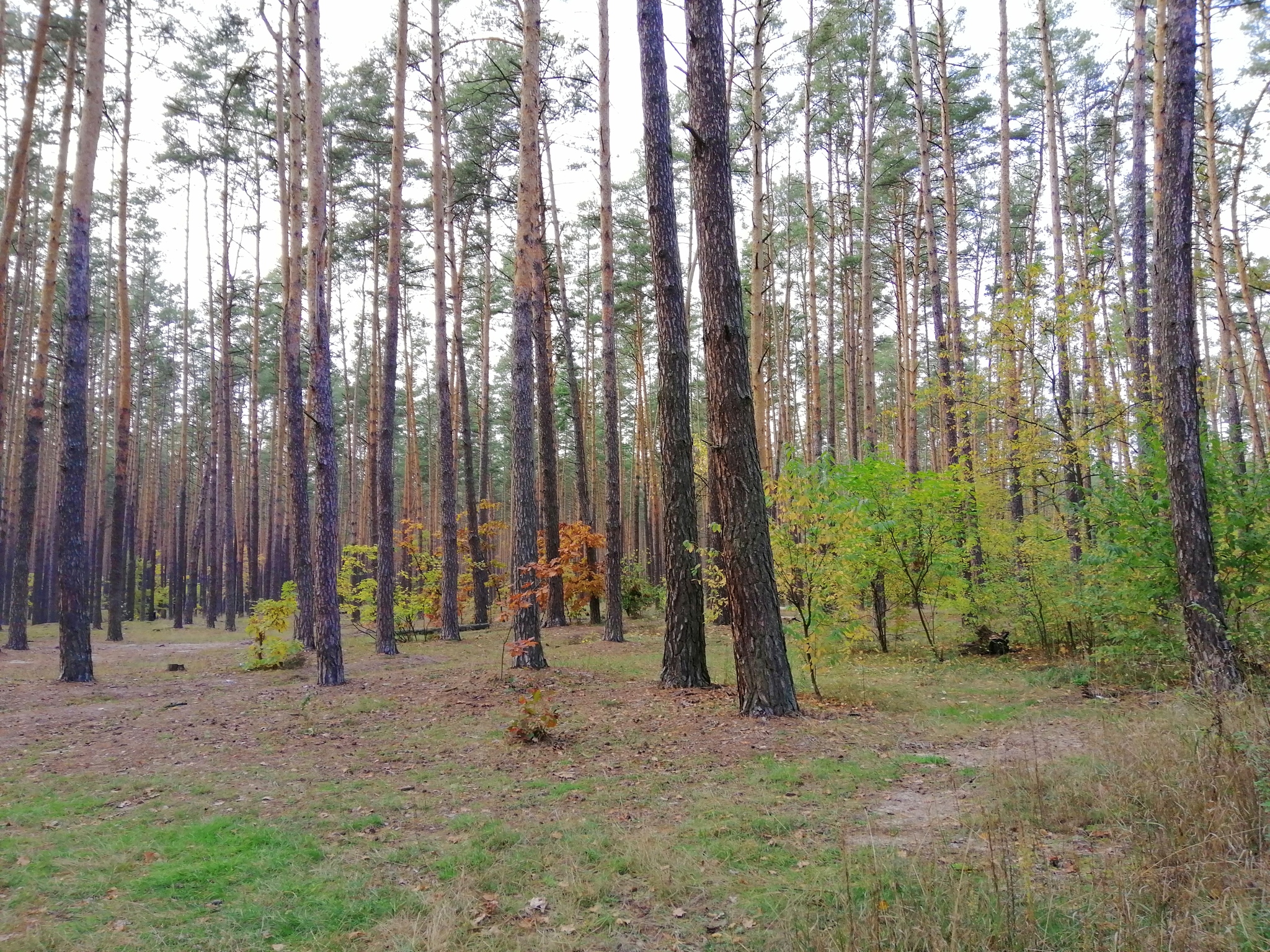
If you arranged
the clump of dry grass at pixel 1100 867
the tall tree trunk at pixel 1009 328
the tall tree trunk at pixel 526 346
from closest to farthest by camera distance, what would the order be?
the clump of dry grass at pixel 1100 867
the tall tree trunk at pixel 526 346
the tall tree trunk at pixel 1009 328

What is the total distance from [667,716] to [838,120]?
63.0 ft

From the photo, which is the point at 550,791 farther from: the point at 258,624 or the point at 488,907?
the point at 258,624

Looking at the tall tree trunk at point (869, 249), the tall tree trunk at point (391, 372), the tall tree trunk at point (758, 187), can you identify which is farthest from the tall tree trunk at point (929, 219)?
the tall tree trunk at point (391, 372)

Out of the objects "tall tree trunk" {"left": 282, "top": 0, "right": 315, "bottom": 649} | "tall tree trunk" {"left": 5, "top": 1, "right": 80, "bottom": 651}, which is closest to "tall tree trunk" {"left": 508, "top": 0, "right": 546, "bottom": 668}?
"tall tree trunk" {"left": 282, "top": 0, "right": 315, "bottom": 649}

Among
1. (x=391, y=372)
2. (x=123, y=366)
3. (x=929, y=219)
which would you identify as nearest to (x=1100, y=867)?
(x=391, y=372)

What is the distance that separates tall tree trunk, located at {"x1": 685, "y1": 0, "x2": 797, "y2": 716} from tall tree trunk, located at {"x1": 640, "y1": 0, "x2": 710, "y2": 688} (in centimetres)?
115

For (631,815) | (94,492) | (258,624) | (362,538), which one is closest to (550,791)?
(631,815)

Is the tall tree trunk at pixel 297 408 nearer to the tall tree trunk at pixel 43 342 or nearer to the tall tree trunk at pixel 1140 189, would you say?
the tall tree trunk at pixel 43 342

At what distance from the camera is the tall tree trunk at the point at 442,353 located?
13.2 metres

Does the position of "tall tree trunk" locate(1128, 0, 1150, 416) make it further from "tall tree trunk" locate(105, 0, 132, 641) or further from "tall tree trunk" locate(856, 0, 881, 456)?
"tall tree trunk" locate(105, 0, 132, 641)

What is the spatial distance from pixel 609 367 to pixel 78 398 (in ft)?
27.7

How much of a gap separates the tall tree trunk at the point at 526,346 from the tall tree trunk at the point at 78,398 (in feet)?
20.2

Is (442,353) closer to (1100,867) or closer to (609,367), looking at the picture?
(609,367)

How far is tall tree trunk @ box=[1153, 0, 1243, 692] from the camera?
625 cm
